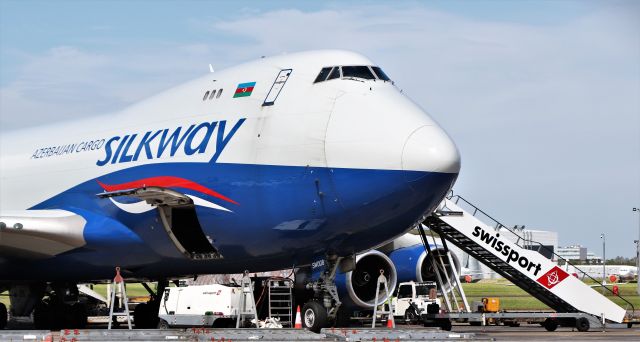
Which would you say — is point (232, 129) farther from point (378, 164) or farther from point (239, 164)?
point (378, 164)

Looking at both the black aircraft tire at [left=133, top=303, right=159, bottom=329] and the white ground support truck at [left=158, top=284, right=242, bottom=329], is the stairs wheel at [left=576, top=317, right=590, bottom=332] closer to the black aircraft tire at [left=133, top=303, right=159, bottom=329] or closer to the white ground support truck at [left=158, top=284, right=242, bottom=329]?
A: the white ground support truck at [left=158, top=284, right=242, bottom=329]

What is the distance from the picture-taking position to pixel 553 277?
86.7ft

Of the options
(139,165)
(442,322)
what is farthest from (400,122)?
(442,322)

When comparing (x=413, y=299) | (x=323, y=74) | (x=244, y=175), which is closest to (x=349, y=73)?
(x=323, y=74)

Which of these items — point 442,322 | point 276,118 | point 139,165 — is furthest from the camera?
point 442,322

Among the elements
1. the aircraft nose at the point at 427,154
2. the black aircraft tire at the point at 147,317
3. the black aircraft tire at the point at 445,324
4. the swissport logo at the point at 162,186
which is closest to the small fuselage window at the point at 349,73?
the aircraft nose at the point at 427,154

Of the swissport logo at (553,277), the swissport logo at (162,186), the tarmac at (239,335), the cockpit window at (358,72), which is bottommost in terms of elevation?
the tarmac at (239,335)

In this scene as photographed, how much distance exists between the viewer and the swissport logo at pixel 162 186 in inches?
768

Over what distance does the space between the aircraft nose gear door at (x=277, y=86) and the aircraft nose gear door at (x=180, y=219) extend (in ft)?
7.57

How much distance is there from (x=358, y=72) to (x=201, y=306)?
24.2ft

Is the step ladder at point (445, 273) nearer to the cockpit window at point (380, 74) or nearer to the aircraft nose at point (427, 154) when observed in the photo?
the cockpit window at point (380, 74)

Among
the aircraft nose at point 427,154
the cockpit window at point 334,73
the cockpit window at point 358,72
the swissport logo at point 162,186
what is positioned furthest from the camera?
the swissport logo at point 162,186

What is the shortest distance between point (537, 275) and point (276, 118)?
33.6 ft

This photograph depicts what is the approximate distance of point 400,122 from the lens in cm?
1783
